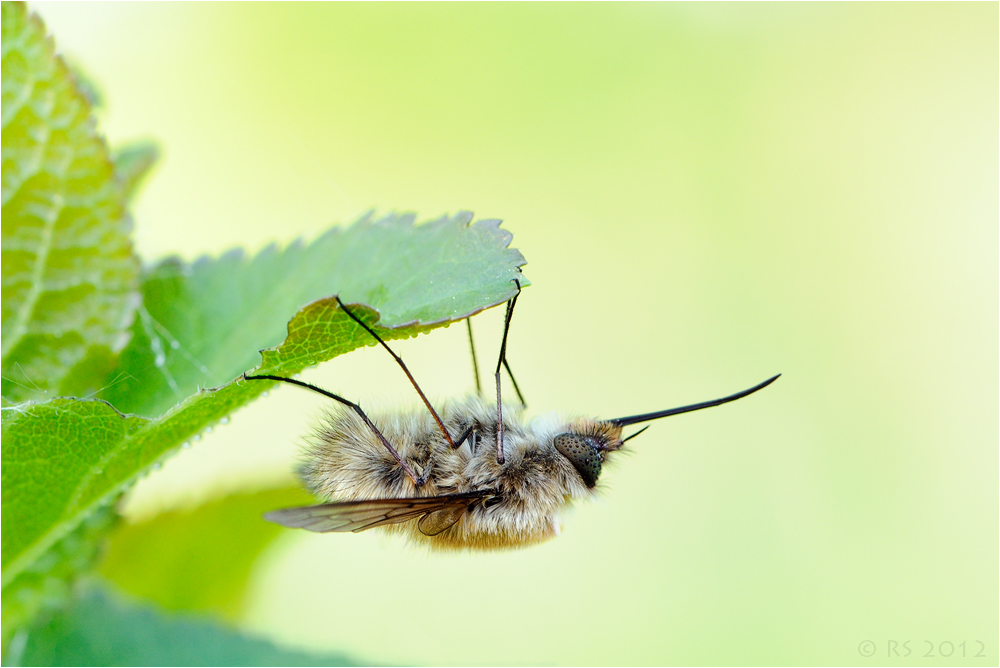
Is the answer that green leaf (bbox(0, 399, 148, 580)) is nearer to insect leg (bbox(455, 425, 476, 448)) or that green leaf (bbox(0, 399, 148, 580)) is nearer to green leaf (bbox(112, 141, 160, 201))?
green leaf (bbox(112, 141, 160, 201))

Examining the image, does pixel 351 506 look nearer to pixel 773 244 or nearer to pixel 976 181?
pixel 773 244

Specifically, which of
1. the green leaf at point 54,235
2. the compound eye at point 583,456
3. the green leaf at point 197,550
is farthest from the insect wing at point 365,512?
the green leaf at point 54,235

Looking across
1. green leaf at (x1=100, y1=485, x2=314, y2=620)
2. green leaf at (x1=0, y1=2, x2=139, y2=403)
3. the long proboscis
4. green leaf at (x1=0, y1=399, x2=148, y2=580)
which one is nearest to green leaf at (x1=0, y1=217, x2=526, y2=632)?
green leaf at (x1=0, y1=399, x2=148, y2=580)

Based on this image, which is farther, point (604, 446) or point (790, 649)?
point (790, 649)

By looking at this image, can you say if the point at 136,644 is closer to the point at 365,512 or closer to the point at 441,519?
the point at 365,512

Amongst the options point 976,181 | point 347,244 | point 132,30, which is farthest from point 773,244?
point 347,244

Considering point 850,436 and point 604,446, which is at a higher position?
point 850,436

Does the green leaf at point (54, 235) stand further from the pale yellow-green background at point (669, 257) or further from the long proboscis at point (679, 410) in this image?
the pale yellow-green background at point (669, 257)
